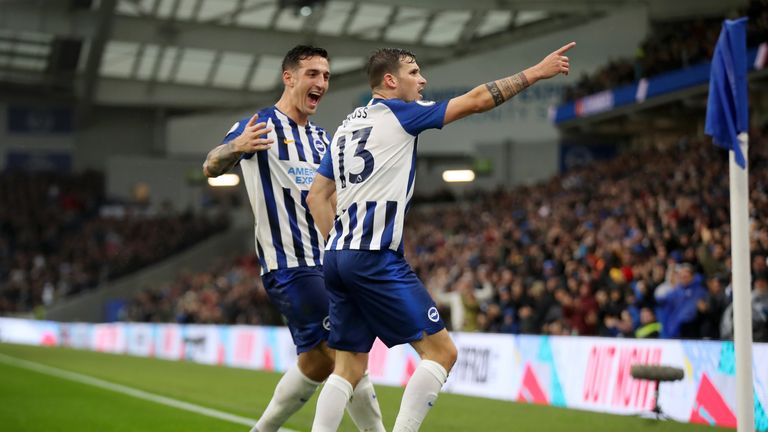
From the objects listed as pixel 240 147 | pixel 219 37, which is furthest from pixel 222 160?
pixel 219 37

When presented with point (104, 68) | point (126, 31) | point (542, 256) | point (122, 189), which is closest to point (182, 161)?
point (122, 189)

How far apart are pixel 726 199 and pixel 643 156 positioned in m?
9.37

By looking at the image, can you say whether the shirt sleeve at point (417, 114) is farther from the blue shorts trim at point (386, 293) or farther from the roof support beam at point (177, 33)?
the roof support beam at point (177, 33)

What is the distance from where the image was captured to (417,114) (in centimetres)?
548

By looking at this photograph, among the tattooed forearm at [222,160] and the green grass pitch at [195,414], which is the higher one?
the tattooed forearm at [222,160]

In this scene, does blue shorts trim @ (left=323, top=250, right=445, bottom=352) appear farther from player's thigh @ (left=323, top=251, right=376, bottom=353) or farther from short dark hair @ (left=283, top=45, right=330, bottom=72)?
short dark hair @ (left=283, top=45, right=330, bottom=72)

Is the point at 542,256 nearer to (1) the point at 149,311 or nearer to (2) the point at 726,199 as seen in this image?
(2) the point at 726,199

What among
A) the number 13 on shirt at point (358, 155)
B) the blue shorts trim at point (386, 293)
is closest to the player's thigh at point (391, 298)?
the blue shorts trim at point (386, 293)

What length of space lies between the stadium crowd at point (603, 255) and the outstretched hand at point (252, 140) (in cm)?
Answer: 731

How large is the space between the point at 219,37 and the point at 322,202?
3644 cm

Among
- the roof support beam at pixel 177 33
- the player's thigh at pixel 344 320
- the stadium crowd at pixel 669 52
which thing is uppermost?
the roof support beam at pixel 177 33

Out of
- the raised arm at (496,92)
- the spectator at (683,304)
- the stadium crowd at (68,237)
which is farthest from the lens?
the stadium crowd at (68,237)

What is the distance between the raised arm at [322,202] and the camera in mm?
5840

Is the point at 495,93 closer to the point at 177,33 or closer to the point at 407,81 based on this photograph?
the point at 407,81
